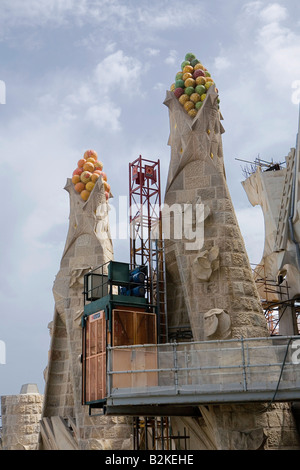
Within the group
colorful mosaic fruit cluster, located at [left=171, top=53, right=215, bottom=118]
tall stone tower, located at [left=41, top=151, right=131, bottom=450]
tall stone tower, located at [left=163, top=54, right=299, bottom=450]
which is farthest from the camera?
tall stone tower, located at [left=41, top=151, right=131, bottom=450]

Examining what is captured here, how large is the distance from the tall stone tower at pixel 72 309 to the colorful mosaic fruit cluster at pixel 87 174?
0.16ft

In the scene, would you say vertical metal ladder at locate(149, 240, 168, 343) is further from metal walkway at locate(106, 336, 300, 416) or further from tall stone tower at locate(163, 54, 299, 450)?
metal walkway at locate(106, 336, 300, 416)

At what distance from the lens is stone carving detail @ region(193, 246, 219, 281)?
21.9m

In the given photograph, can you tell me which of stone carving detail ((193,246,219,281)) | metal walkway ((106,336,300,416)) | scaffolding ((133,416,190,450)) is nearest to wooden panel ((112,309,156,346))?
metal walkway ((106,336,300,416))

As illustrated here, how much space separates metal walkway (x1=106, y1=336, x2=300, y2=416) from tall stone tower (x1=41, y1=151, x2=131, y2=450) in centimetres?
965

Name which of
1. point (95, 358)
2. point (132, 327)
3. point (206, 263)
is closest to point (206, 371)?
point (132, 327)

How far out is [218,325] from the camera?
68.5 feet

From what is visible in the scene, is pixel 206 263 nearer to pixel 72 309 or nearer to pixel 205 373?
pixel 205 373

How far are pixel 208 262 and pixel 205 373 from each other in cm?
512

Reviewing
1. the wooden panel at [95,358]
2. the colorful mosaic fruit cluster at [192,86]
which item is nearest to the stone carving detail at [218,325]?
the wooden panel at [95,358]

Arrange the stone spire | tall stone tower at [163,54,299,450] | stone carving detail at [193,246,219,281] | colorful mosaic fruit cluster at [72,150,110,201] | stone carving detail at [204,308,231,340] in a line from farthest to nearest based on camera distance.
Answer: colorful mosaic fruit cluster at [72,150,110,201] < stone carving detail at [193,246,219,281] < the stone spire < stone carving detail at [204,308,231,340] < tall stone tower at [163,54,299,450]

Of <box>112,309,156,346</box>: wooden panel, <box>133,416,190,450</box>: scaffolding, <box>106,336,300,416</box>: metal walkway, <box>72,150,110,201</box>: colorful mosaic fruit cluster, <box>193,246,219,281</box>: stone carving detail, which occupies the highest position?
<box>72,150,110,201</box>: colorful mosaic fruit cluster

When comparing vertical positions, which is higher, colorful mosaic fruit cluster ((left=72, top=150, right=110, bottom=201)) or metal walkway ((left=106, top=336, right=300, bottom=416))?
colorful mosaic fruit cluster ((left=72, top=150, right=110, bottom=201))

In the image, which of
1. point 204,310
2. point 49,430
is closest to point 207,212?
point 204,310
